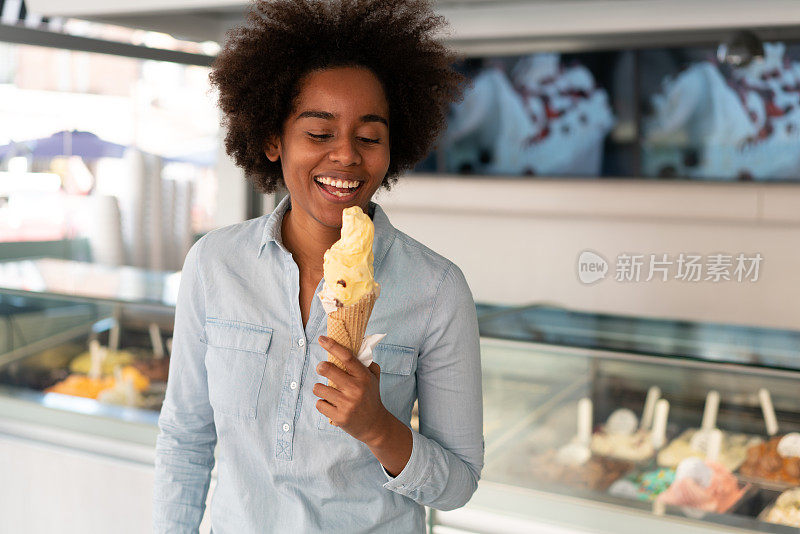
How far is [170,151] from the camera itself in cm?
409

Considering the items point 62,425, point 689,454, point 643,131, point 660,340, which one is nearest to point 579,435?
point 689,454

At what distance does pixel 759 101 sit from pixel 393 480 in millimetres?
3711

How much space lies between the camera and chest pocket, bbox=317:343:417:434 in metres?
1.21

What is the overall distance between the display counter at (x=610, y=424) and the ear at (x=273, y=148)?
3.62 feet

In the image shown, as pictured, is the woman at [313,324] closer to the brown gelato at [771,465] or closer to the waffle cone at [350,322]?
the waffle cone at [350,322]

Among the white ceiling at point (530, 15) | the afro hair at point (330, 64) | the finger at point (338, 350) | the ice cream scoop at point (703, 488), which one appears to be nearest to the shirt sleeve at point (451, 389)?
the finger at point (338, 350)

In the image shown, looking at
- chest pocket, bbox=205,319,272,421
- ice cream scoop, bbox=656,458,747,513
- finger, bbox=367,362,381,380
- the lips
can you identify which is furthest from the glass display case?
the lips

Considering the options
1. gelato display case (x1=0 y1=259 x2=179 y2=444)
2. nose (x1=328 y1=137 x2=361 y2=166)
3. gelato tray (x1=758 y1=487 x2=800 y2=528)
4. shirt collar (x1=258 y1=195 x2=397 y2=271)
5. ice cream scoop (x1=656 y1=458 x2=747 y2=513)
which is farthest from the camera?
gelato display case (x1=0 y1=259 x2=179 y2=444)

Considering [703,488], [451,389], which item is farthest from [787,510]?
[451,389]

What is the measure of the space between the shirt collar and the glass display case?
39.7 inches

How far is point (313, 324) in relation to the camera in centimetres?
123

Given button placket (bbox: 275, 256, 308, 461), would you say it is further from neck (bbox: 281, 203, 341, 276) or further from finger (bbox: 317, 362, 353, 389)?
finger (bbox: 317, 362, 353, 389)

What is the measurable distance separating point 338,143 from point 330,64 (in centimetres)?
16

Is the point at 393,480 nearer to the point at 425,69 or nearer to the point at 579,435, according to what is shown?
the point at 425,69
